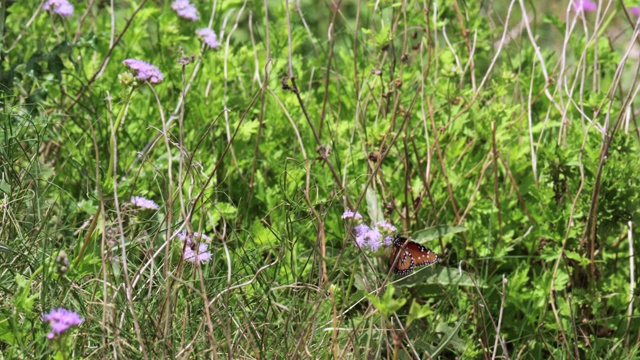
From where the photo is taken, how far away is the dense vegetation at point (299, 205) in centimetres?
175

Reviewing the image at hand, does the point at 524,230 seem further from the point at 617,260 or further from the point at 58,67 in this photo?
the point at 58,67

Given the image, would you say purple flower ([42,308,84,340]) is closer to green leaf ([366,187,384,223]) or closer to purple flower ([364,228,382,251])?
purple flower ([364,228,382,251])

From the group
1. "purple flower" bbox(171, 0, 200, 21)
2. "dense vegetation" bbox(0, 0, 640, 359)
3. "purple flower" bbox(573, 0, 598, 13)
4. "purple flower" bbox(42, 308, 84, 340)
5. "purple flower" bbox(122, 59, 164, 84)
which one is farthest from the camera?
"purple flower" bbox(171, 0, 200, 21)

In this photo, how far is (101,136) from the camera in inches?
99.7

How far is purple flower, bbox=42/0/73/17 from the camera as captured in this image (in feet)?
8.46

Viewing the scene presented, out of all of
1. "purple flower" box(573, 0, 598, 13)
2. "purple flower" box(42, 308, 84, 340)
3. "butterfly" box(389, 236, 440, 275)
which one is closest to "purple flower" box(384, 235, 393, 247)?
"butterfly" box(389, 236, 440, 275)

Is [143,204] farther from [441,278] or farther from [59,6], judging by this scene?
[59,6]

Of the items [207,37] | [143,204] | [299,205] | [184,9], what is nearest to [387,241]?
[299,205]

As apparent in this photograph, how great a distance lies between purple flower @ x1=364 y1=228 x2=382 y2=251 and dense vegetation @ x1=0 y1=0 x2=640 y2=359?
0.02 meters

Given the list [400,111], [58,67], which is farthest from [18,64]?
[400,111]

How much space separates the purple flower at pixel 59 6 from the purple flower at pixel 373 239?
1238 millimetres

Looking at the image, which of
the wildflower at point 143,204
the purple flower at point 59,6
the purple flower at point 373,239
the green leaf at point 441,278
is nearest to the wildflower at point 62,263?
the wildflower at point 143,204

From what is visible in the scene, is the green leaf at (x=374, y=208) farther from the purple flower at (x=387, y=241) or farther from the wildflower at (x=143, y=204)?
the wildflower at (x=143, y=204)

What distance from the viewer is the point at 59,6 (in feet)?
8.56
